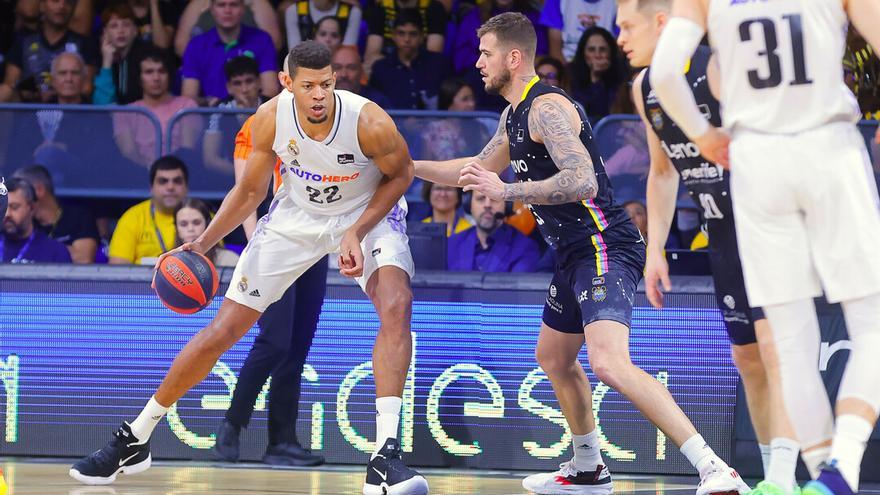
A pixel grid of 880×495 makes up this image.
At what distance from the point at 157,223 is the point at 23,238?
818mm

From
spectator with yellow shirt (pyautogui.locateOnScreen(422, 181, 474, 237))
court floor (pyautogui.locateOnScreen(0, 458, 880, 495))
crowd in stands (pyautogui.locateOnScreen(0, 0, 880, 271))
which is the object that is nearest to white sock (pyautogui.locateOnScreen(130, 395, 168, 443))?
court floor (pyautogui.locateOnScreen(0, 458, 880, 495))

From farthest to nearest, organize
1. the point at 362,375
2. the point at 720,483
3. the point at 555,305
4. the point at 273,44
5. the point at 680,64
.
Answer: the point at 273,44, the point at 362,375, the point at 555,305, the point at 720,483, the point at 680,64

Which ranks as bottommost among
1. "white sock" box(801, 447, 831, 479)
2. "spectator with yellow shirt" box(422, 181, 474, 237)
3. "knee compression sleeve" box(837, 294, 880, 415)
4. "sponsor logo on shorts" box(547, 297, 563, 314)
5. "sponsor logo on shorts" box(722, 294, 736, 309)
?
"white sock" box(801, 447, 831, 479)

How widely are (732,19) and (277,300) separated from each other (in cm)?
306

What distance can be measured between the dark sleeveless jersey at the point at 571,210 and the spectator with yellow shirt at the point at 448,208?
2.35 metres

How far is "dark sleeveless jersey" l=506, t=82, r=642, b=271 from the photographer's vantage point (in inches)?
240

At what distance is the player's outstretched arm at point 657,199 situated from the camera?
5.45m

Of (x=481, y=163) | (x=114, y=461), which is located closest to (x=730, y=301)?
(x=481, y=163)

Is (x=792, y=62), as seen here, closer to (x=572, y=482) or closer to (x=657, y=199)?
(x=657, y=199)

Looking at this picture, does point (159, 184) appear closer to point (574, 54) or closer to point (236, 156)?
point (236, 156)

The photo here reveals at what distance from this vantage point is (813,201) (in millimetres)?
4367

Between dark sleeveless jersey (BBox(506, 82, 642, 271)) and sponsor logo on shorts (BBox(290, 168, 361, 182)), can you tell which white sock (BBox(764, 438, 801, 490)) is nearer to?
dark sleeveless jersey (BBox(506, 82, 642, 271))

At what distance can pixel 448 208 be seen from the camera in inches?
340

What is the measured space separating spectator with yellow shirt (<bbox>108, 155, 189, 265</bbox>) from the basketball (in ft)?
6.64
